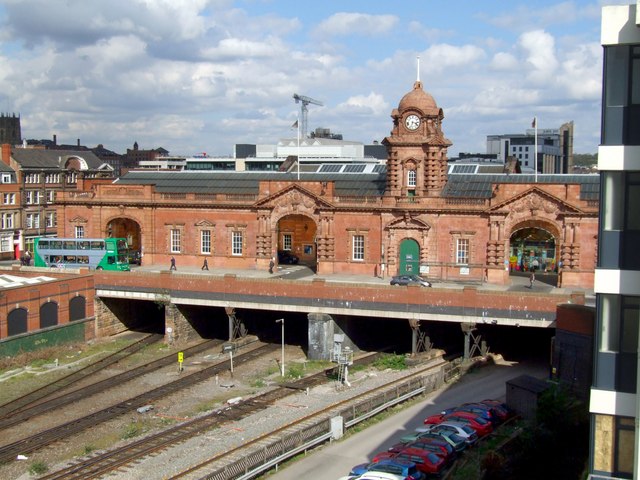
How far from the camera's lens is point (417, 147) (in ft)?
185

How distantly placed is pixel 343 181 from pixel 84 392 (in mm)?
29555

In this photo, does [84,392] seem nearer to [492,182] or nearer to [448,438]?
[448,438]

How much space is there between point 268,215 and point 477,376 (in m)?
23.8

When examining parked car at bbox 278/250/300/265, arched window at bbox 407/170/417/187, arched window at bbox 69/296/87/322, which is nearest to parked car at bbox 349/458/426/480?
arched window at bbox 69/296/87/322

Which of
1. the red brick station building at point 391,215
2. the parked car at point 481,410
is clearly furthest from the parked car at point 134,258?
the parked car at point 481,410

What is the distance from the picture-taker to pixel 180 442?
3269cm

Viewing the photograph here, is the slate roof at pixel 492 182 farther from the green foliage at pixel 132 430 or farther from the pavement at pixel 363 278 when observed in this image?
the green foliage at pixel 132 430

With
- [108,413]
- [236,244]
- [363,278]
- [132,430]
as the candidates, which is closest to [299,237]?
[236,244]

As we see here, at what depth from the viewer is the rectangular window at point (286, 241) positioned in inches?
2756

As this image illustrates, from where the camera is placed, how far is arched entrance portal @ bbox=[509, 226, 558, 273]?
64.9 m

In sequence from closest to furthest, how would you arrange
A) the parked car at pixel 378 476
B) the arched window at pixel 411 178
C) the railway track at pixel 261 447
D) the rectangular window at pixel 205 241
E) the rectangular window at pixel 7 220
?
the parked car at pixel 378 476 < the railway track at pixel 261 447 < the arched window at pixel 411 178 < the rectangular window at pixel 205 241 < the rectangular window at pixel 7 220

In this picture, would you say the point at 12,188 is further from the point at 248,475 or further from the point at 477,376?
the point at 248,475

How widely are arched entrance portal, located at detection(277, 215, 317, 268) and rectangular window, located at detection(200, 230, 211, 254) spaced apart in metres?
7.76

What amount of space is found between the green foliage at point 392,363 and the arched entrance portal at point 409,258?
1172cm
